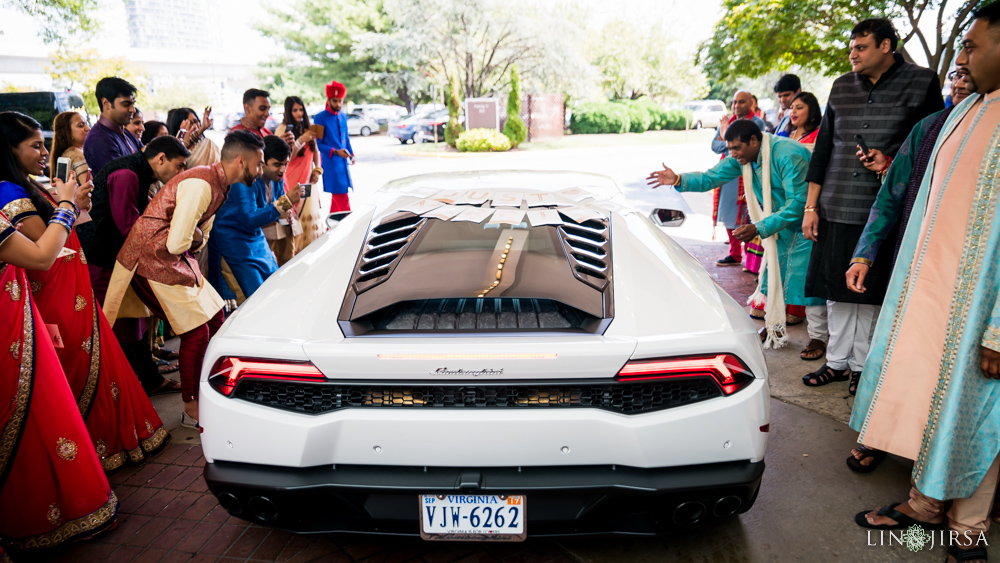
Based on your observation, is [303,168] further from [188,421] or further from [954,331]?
[954,331]

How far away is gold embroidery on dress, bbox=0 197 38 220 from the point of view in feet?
7.68

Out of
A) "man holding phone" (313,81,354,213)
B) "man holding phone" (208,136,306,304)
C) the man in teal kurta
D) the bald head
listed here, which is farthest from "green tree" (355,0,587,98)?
the man in teal kurta

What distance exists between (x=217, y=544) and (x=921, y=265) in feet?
9.84

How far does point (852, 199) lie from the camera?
3.50 meters

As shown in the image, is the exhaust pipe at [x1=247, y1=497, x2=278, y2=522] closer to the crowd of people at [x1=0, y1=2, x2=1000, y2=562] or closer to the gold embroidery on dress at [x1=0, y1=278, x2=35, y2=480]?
the crowd of people at [x1=0, y1=2, x2=1000, y2=562]

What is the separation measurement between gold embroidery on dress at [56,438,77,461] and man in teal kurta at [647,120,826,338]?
3510 millimetres

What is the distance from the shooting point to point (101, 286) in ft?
12.2

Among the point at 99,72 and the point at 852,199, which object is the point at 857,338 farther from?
the point at 99,72

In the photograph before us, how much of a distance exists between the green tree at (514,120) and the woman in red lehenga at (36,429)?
21.7m

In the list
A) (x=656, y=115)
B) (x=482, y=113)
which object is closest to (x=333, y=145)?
(x=482, y=113)

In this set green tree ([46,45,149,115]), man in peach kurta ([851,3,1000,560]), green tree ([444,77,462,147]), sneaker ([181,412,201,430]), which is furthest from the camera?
green tree ([444,77,462,147])

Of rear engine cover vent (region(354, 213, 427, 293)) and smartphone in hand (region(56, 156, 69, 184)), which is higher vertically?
smartphone in hand (region(56, 156, 69, 184))

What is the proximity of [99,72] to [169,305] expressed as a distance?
22.3 metres

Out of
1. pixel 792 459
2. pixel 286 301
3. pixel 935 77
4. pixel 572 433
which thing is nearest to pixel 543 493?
pixel 572 433
